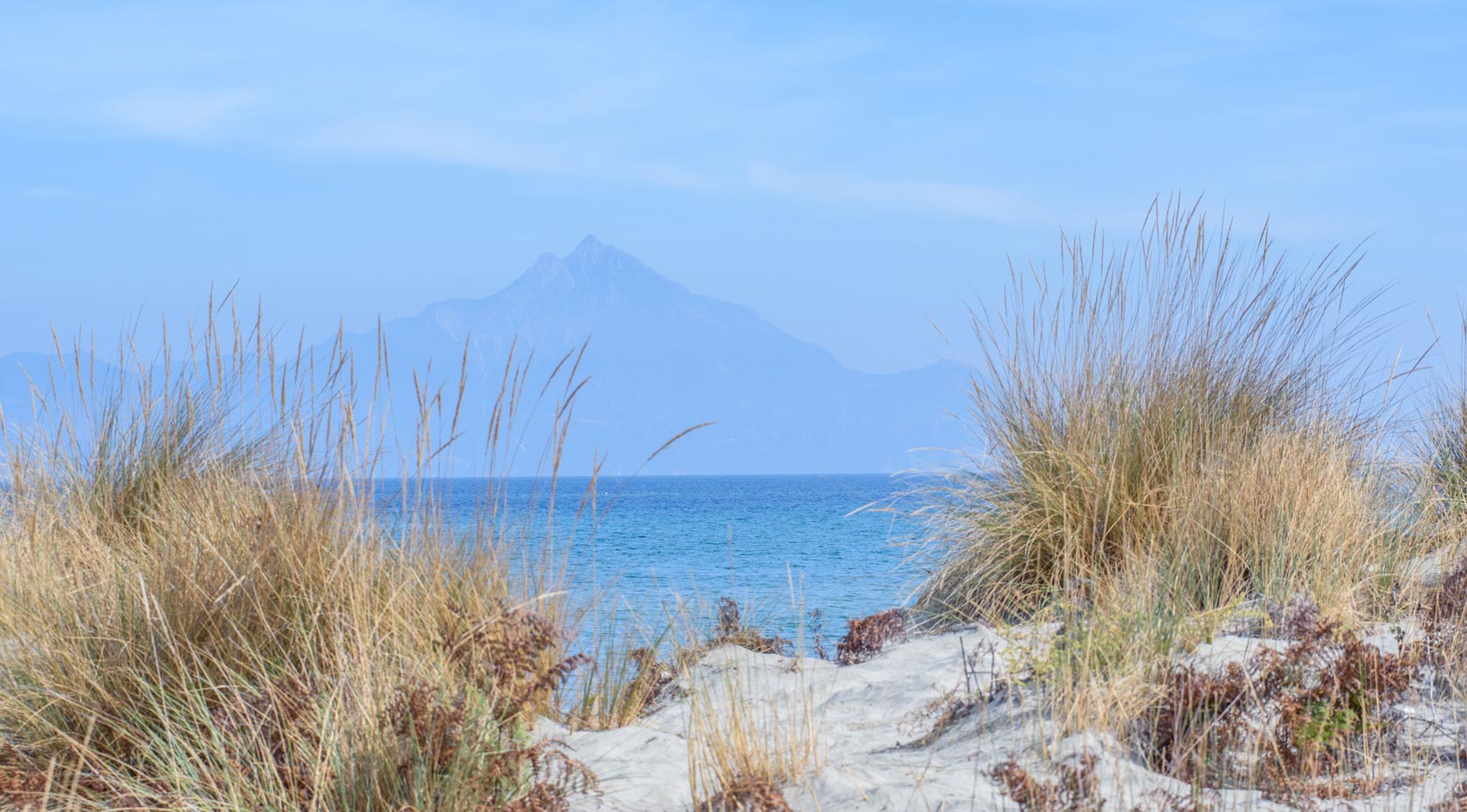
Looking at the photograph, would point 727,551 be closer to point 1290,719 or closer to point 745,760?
point 1290,719

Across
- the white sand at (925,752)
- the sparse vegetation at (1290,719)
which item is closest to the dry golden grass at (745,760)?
the white sand at (925,752)

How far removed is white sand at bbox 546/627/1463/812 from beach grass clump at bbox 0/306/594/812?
210mm

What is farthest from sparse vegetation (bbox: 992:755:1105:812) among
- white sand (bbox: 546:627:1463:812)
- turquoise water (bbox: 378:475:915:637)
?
turquoise water (bbox: 378:475:915:637)

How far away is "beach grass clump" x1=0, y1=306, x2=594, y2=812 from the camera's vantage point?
2.28 metres

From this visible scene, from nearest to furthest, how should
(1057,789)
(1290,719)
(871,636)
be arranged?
1. (1057,789)
2. (1290,719)
3. (871,636)

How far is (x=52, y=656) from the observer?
9.14ft

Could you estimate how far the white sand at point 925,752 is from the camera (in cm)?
232

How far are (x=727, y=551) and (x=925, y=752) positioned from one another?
17.0m

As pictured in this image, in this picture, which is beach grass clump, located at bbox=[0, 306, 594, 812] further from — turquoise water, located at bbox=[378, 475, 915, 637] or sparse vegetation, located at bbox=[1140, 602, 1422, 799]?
sparse vegetation, located at bbox=[1140, 602, 1422, 799]

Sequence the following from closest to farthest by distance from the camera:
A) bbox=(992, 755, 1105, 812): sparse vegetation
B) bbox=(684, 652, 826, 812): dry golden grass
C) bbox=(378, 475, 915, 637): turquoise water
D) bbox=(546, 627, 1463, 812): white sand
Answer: bbox=(992, 755, 1105, 812): sparse vegetation
bbox=(684, 652, 826, 812): dry golden grass
bbox=(546, 627, 1463, 812): white sand
bbox=(378, 475, 915, 637): turquoise water

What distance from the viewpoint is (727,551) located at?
780 inches

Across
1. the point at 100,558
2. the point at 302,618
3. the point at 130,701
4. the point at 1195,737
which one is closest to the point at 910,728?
the point at 1195,737

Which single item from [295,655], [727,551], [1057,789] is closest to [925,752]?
[1057,789]

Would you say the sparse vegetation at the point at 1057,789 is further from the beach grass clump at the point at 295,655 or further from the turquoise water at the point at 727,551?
the beach grass clump at the point at 295,655
